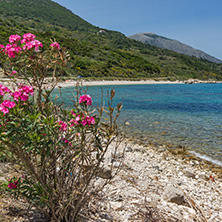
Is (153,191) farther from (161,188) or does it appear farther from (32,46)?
(32,46)

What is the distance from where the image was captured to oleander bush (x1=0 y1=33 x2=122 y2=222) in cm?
217

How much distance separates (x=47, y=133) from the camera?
2.18 metres

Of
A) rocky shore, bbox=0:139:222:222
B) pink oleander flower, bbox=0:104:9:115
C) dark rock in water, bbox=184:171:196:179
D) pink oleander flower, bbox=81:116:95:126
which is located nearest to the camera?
pink oleander flower, bbox=0:104:9:115

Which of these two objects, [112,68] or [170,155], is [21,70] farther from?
[112,68]

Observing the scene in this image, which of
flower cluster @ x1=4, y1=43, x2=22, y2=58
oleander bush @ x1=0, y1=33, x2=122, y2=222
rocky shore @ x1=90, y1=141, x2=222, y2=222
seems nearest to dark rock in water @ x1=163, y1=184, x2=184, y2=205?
rocky shore @ x1=90, y1=141, x2=222, y2=222

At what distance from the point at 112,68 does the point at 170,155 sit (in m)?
57.2

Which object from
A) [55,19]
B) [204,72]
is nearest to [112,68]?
[204,72]

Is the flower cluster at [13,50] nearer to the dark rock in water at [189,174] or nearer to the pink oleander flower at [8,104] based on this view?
the pink oleander flower at [8,104]

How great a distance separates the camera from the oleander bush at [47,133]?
2.17 m

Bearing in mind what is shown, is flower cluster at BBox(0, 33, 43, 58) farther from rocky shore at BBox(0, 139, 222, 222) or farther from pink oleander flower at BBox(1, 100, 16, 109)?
rocky shore at BBox(0, 139, 222, 222)

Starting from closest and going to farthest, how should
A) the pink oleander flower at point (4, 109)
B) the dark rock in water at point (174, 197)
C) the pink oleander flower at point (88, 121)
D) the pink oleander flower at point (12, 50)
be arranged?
1. the pink oleander flower at point (4, 109)
2. the pink oleander flower at point (88, 121)
3. the pink oleander flower at point (12, 50)
4. the dark rock in water at point (174, 197)

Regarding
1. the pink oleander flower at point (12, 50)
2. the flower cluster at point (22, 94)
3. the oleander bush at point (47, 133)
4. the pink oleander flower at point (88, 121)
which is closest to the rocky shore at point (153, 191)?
the oleander bush at point (47, 133)

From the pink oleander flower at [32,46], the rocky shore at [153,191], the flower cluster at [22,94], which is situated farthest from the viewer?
the rocky shore at [153,191]

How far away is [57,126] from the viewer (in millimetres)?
2264
